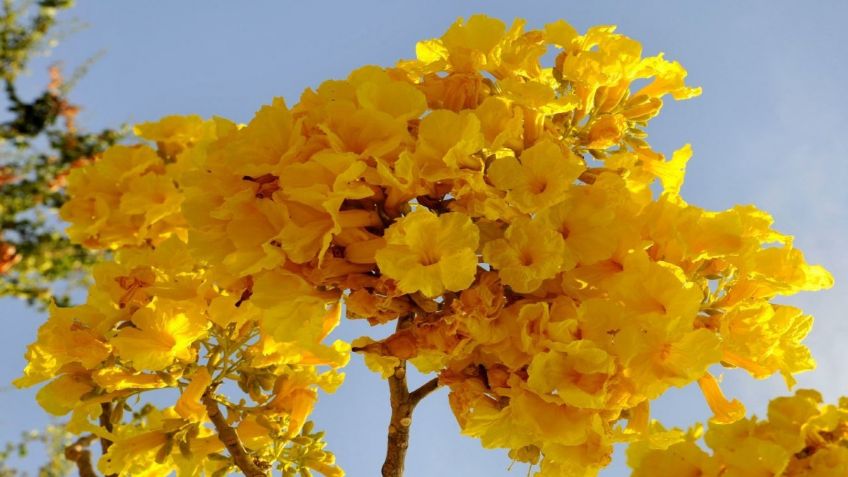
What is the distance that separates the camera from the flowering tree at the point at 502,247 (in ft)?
5.98

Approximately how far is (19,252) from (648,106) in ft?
25.6

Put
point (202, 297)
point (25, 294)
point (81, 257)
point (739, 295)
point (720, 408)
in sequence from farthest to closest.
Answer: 1. point (25, 294)
2. point (81, 257)
3. point (202, 297)
4. point (720, 408)
5. point (739, 295)

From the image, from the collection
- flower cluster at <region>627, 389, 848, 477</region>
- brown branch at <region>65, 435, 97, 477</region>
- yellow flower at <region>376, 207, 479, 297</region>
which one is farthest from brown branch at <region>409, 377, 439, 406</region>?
brown branch at <region>65, 435, 97, 477</region>

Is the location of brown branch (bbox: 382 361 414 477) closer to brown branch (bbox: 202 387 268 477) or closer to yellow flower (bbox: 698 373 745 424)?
brown branch (bbox: 202 387 268 477)

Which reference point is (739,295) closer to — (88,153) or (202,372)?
(202,372)

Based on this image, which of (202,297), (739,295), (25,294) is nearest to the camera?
(739,295)

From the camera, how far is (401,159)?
186 cm

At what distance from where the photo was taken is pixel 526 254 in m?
1.88

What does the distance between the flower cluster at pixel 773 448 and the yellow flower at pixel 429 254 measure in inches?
72.6

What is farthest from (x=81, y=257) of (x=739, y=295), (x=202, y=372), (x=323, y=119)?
(x=739, y=295)

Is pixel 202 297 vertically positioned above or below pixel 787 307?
above

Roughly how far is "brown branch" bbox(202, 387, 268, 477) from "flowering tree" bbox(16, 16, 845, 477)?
28 centimetres

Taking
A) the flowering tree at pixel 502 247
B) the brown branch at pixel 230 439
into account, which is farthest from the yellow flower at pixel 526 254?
the brown branch at pixel 230 439

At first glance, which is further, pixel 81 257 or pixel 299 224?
pixel 81 257
